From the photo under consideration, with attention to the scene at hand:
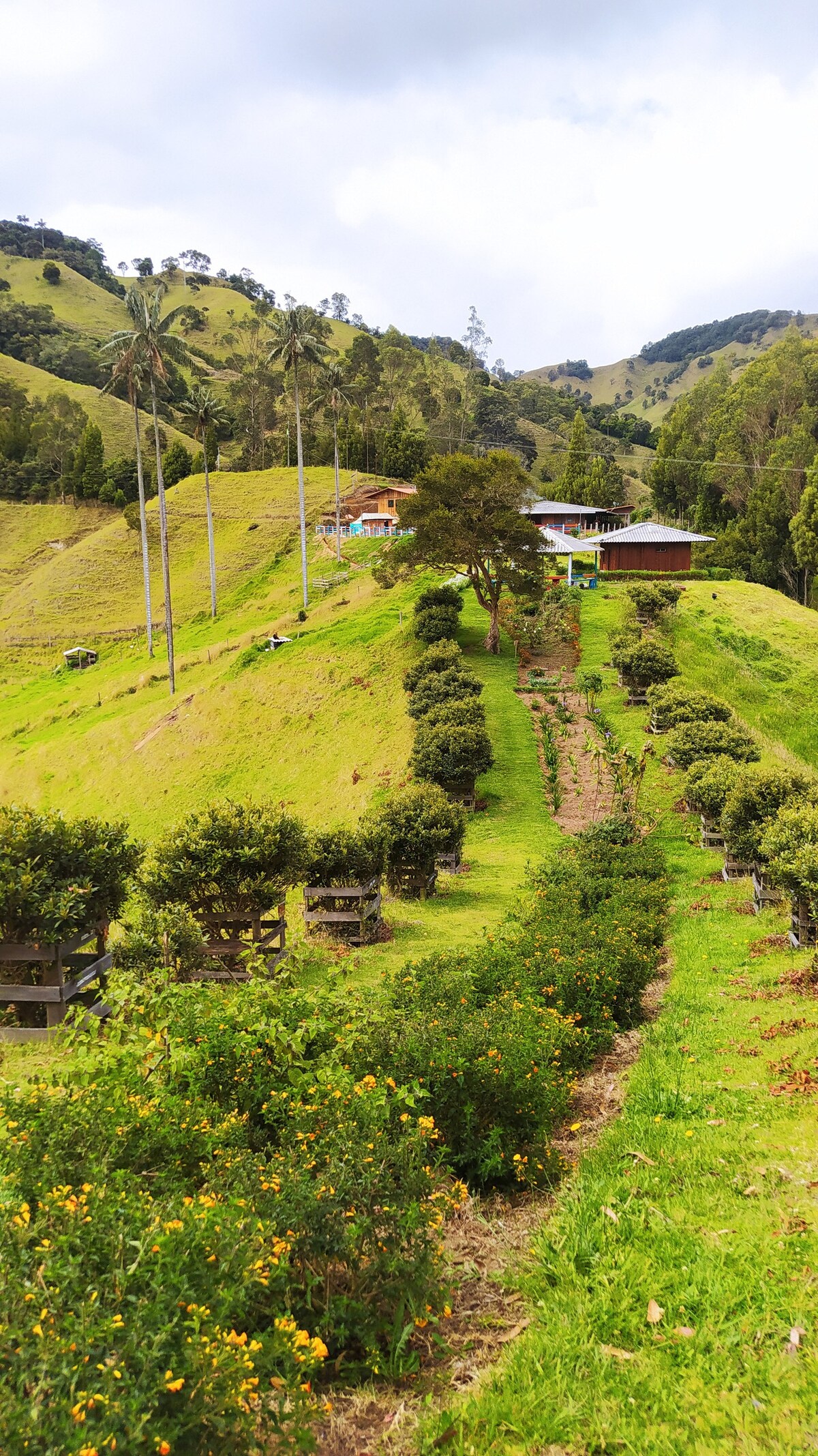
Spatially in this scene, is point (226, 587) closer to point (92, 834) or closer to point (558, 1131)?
point (92, 834)

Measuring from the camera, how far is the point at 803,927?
484 inches

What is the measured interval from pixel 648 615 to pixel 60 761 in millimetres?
29086

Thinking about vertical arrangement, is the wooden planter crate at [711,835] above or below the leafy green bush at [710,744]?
below

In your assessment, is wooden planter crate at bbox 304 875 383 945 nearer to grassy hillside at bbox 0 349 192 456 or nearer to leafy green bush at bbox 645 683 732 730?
leafy green bush at bbox 645 683 732 730

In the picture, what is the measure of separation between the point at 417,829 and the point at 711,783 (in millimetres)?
7567

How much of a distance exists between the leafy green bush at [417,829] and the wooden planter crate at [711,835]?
655cm

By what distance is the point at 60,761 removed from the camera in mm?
39562

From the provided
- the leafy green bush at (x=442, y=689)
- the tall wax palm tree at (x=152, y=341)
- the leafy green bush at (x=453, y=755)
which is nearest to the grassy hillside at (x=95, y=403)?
the tall wax palm tree at (x=152, y=341)

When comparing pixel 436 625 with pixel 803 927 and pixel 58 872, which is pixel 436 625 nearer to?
pixel 803 927

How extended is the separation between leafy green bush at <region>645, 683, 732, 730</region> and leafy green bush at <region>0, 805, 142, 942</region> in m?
19.7

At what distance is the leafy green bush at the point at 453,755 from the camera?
79.6 feet

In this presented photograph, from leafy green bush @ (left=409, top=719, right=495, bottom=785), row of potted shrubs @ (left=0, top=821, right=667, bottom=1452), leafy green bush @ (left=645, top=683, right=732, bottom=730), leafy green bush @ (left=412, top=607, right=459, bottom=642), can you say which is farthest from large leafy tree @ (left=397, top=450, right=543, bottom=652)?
row of potted shrubs @ (left=0, top=821, right=667, bottom=1452)

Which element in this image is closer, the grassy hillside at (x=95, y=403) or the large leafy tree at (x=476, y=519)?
the large leafy tree at (x=476, y=519)

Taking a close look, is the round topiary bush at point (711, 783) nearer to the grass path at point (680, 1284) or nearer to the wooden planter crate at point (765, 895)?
the wooden planter crate at point (765, 895)
